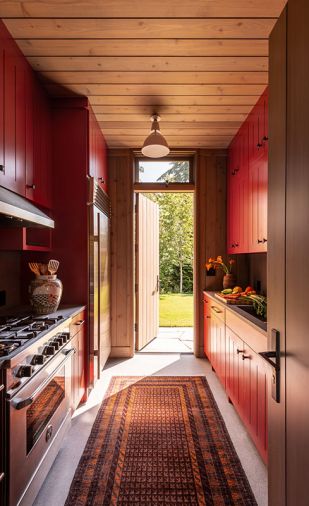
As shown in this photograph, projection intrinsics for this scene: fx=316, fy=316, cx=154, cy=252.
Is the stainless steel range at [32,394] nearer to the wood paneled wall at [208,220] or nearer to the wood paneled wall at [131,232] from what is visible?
the wood paneled wall at [131,232]

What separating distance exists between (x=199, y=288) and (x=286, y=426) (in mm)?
3099

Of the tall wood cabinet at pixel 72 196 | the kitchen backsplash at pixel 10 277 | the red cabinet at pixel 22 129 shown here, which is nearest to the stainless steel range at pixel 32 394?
the kitchen backsplash at pixel 10 277

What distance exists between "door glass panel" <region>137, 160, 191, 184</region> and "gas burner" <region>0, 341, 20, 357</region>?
10.0ft

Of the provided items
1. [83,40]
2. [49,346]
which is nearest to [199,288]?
[49,346]

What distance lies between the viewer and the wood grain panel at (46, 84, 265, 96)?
8.31 ft

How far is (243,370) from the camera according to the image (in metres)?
2.25

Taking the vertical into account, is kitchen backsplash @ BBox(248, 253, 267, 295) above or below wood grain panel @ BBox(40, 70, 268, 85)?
below

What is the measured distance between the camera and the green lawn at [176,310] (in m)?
6.29

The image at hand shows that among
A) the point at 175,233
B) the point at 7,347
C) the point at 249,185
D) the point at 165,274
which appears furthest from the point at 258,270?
the point at 165,274

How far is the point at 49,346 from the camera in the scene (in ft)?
5.71

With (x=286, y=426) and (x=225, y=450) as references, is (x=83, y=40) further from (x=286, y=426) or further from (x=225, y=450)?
(x=225, y=450)

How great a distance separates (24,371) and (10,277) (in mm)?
1269

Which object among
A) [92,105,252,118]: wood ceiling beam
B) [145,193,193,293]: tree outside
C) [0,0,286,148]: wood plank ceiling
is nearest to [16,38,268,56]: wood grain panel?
[0,0,286,148]: wood plank ceiling

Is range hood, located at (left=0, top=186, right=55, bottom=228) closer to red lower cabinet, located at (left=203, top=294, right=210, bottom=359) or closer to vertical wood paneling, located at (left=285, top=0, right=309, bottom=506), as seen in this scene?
vertical wood paneling, located at (left=285, top=0, right=309, bottom=506)
